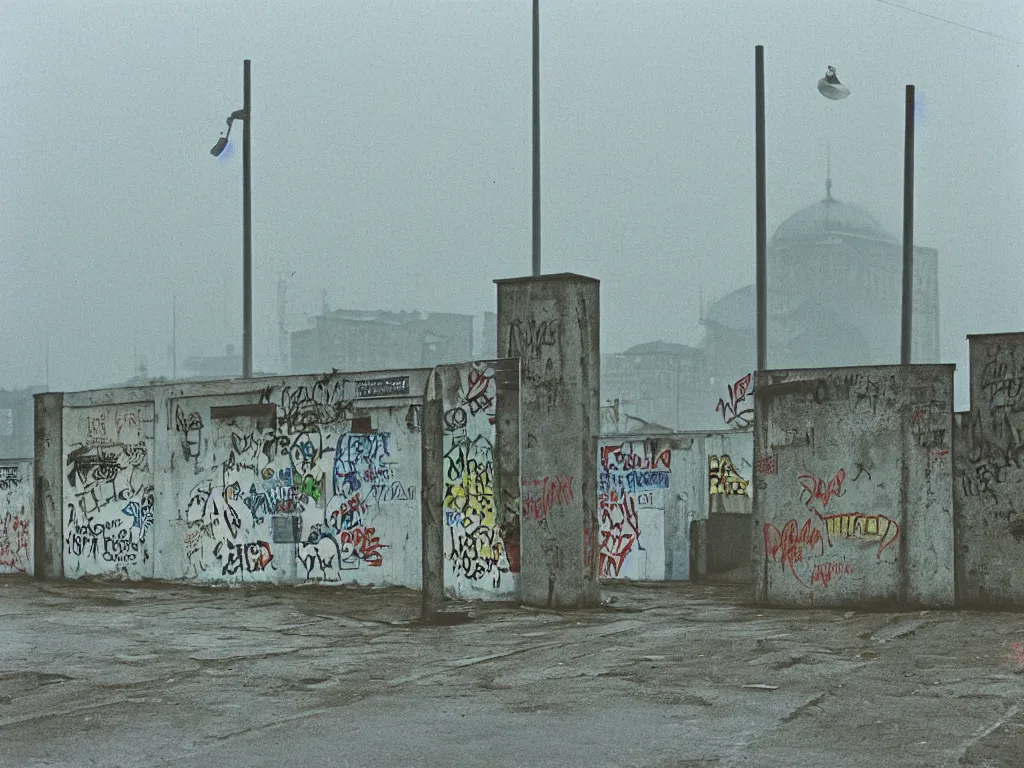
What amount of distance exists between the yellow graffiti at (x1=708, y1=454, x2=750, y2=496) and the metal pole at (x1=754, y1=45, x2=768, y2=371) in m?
1.60

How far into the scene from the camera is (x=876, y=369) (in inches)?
515

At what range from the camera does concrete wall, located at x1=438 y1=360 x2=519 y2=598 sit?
46.6ft

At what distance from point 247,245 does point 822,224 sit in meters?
98.4

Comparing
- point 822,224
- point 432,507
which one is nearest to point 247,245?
point 432,507

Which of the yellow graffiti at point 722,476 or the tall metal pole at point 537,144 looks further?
the tall metal pole at point 537,144

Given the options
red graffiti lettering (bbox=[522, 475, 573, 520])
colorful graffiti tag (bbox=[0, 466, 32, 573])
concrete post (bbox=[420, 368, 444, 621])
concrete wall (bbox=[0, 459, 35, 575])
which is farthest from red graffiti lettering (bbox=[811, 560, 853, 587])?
colorful graffiti tag (bbox=[0, 466, 32, 573])

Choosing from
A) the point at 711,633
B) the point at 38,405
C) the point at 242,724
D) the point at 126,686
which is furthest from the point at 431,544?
the point at 38,405

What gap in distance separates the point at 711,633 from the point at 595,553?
293cm

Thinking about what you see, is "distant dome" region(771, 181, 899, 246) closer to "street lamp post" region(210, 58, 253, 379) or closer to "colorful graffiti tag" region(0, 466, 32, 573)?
"street lamp post" region(210, 58, 253, 379)

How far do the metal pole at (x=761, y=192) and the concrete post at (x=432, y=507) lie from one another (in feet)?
25.3

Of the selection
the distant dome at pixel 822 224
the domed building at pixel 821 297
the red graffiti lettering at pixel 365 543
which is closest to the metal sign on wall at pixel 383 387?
the red graffiti lettering at pixel 365 543

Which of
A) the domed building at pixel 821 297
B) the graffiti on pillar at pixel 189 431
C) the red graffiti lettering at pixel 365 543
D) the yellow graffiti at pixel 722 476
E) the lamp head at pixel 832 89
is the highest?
the domed building at pixel 821 297

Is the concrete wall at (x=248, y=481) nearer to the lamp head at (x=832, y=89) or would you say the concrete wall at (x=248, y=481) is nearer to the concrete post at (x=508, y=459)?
the concrete post at (x=508, y=459)

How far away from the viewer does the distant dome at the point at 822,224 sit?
11562 cm
